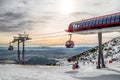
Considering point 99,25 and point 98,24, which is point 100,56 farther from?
point 99,25

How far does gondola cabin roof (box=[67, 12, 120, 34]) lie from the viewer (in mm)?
33781

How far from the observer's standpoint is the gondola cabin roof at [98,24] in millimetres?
33781

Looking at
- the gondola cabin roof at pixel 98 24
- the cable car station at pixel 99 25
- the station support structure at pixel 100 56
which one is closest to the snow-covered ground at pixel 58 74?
the station support structure at pixel 100 56

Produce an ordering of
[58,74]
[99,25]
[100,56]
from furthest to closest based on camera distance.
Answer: [100,56], [99,25], [58,74]

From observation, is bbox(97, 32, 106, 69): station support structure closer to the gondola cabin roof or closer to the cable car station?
the cable car station

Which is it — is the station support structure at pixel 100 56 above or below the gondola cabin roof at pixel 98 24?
below

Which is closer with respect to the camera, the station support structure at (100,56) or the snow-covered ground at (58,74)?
the snow-covered ground at (58,74)

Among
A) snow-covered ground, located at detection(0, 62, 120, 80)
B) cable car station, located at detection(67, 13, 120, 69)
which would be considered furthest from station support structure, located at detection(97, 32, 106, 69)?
snow-covered ground, located at detection(0, 62, 120, 80)

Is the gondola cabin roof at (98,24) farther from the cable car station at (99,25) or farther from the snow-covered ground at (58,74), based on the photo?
the snow-covered ground at (58,74)

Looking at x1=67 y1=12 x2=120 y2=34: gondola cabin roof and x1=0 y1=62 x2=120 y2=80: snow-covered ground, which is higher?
x1=67 y1=12 x2=120 y2=34: gondola cabin roof

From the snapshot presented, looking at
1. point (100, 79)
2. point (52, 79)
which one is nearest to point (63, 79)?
point (52, 79)

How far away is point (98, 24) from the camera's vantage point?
119ft

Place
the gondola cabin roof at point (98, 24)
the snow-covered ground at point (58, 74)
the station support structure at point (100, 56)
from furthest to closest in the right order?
the station support structure at point (100, 56), the gondola cabin roof at point (98, 24), the snow-covered ground at point (58, 74)

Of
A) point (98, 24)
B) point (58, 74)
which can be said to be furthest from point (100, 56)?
point (58, 74)
